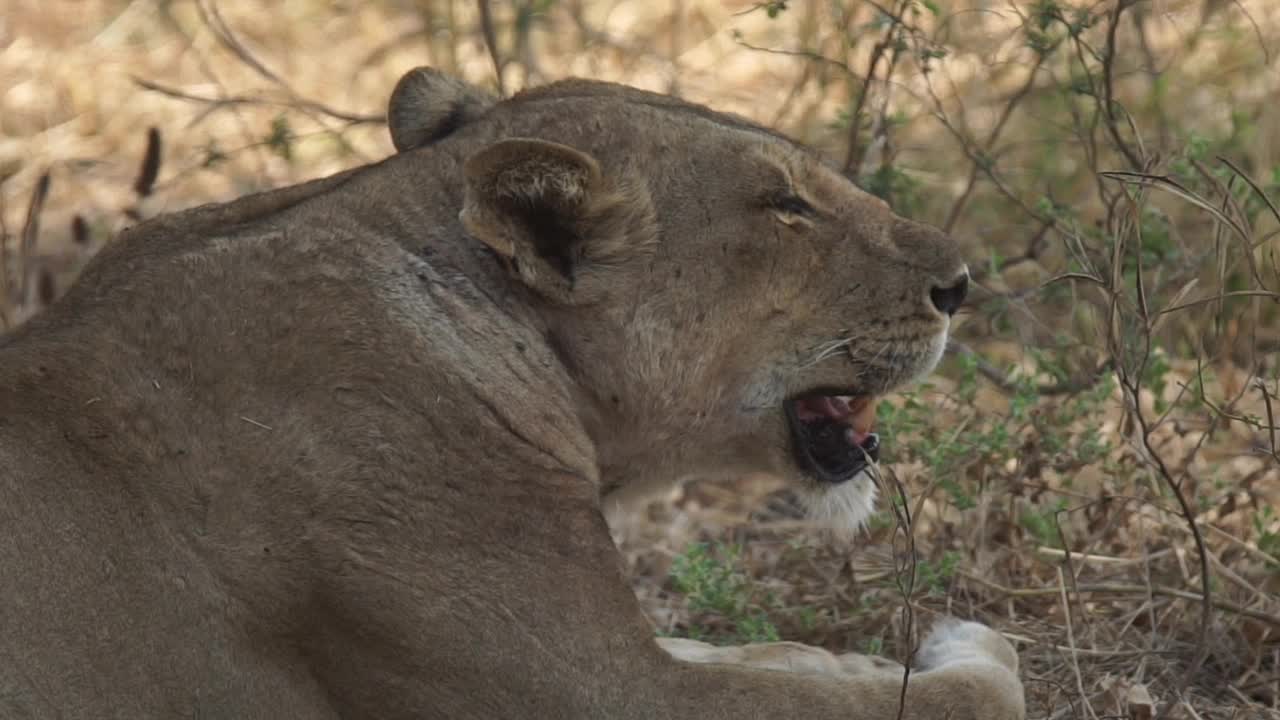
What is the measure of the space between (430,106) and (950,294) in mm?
1118

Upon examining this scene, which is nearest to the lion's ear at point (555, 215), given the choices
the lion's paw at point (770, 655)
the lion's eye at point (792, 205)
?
the lion's eye at point (792, 205)

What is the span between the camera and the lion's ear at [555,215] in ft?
10.7

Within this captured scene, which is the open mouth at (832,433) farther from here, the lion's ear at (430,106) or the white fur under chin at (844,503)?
the lion's ear at (430,106)

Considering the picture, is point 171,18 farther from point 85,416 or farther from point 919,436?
point 85,416

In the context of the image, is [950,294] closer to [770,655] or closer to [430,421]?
[770,655]

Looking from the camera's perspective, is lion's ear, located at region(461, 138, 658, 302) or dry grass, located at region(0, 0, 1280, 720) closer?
lion's ear, located at region(461, 138, 658, 302)

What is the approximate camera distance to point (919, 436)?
491 centimetres

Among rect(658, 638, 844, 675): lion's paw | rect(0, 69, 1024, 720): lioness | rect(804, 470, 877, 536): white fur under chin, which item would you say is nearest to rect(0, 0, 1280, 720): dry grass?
rect(804, 470, 877, 536): white fur under chin

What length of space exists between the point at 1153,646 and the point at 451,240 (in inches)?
72.0

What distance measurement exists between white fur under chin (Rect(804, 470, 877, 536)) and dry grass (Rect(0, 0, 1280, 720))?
79 mm

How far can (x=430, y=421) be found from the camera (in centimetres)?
321

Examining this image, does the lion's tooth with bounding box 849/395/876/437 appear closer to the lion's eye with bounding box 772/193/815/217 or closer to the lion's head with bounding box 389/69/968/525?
the lion's head with bounding box 389/69/968/525

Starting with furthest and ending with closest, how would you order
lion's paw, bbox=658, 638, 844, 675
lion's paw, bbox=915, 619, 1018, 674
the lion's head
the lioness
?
lion's paw, bbox=658, 638, 844, 675 → lion's paw, bbox=915, 619, 1018, 674 → the lion's head → the lioness

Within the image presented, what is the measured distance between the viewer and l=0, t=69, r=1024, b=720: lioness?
10.1 feet
